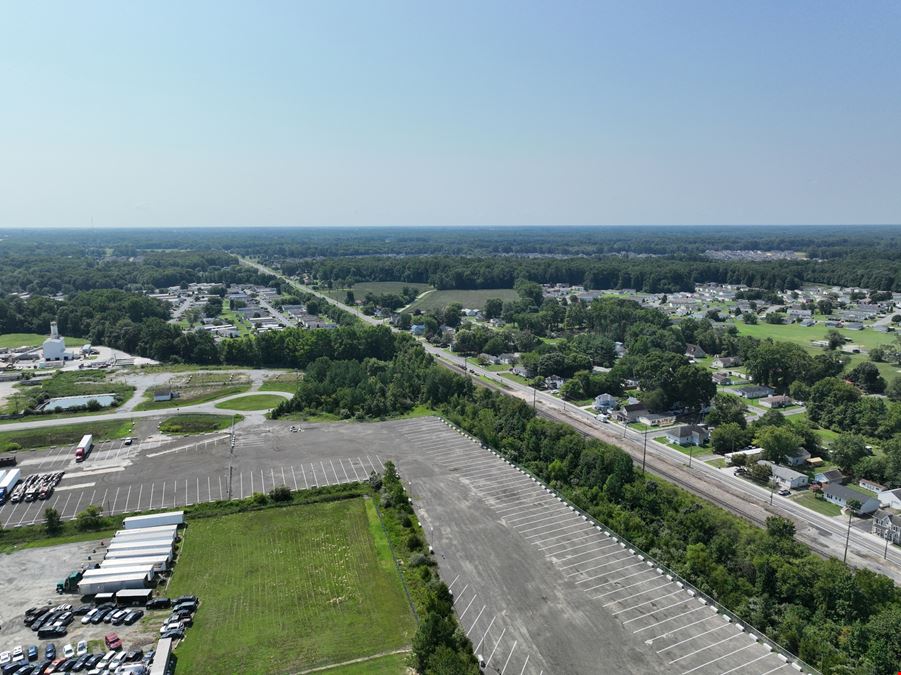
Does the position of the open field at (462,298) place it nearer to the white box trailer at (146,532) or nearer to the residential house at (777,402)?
the residential house at (777,402)

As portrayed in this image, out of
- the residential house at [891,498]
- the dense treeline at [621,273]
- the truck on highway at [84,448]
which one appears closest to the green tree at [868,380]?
the residential house at [891,498]

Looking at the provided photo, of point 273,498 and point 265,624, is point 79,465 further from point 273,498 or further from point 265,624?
point 265,624

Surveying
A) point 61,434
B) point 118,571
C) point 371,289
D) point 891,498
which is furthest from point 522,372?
point 371,289

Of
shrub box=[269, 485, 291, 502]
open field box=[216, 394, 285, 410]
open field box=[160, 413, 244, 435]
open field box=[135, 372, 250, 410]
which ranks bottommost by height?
open field box=[216, 394, 285, 410]

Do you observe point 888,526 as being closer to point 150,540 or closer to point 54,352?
point 150,540

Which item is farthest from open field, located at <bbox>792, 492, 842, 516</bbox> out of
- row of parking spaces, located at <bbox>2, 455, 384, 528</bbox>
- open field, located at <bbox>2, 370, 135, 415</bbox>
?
open field, located at <bbox>2, 370, 135, 415</bbox>

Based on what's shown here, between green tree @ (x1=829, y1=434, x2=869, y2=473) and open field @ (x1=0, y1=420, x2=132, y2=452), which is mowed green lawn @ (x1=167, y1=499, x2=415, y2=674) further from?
green tree @ (x1=829, y1=434, x2=869, y2=473)
